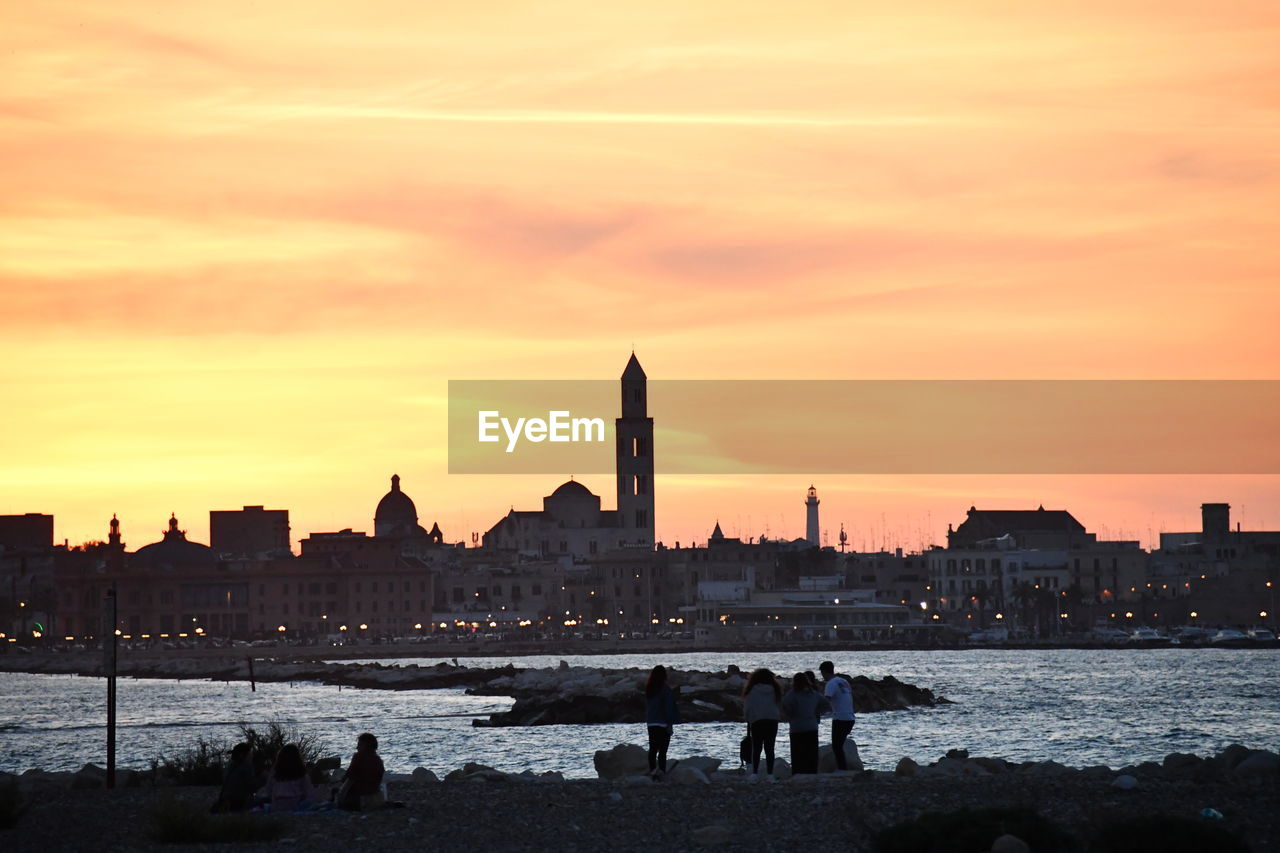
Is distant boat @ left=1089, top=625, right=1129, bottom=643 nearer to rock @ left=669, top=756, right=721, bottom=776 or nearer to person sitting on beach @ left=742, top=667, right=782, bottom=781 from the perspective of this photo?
rock @ left=669, top=756, right=721, bottom=776

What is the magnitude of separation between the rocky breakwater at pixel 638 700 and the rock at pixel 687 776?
1266 inches

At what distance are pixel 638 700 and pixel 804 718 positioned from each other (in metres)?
37.2

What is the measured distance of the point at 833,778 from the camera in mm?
25141

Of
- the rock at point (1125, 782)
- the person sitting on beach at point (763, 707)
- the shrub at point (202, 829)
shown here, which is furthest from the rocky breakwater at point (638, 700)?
the shrub at point (202, 829)

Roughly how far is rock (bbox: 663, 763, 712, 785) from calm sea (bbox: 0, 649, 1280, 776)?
498 inches

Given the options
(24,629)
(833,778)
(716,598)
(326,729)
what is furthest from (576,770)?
(24,629)

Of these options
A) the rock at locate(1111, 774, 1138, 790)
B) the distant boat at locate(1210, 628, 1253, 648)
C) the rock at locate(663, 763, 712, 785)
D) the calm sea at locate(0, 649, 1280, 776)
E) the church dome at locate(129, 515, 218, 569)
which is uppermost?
the church dome at locate(129, 515, 218, 569)

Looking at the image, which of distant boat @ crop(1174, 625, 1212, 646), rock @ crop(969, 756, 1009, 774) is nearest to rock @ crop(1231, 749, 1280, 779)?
rock @ crop(969, 756, 1009, 774)

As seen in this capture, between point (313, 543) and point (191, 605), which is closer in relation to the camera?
point (191, 605)

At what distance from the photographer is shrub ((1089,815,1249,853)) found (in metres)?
16.9

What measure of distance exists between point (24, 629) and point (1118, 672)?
390 feet

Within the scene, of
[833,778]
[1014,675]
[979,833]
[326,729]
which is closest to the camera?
[979,833]

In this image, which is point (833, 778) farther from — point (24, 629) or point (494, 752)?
point (24, 629)

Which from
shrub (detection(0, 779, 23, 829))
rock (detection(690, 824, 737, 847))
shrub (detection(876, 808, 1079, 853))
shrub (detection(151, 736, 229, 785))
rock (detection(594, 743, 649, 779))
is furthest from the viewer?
rock (detection(594, 743, 649, 779))
